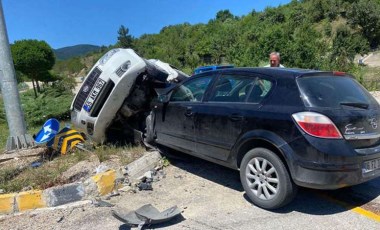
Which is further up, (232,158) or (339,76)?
(339,76)

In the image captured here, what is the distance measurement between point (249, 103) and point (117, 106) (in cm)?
291

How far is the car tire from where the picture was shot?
3.84 metres

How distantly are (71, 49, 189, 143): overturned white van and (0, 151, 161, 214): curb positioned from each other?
5.29 feet

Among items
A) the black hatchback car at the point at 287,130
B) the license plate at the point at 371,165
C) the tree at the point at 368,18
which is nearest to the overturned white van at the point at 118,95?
the black hatchback car at the point at 287,130

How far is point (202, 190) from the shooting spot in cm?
489

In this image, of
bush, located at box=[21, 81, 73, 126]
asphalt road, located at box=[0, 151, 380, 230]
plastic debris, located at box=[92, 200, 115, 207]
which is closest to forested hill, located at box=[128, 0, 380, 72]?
bush, located at box=[21, 81, 73, 126]

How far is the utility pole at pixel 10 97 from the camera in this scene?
7379 mm

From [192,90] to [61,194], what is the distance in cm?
227

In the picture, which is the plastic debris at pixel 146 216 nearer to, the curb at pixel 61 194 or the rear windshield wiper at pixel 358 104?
the curb at pixel 61 194

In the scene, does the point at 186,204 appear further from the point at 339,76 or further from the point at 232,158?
the point at 339,76

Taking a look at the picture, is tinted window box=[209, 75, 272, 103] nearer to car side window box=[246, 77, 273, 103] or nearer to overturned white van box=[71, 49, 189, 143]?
car side window box=[246, 77, 273, 103]

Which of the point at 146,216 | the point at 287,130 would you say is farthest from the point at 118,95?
the point at 287,130

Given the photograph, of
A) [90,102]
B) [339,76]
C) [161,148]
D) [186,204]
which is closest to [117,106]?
[90,102]

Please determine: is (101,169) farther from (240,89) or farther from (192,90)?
(240,89)
